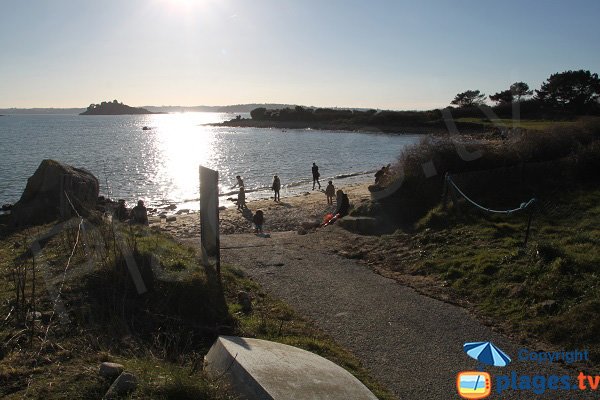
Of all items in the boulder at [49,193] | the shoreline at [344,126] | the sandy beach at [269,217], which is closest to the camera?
the boulder at [49,193]

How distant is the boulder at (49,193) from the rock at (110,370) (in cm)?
1118

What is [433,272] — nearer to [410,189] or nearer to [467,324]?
[467,324]

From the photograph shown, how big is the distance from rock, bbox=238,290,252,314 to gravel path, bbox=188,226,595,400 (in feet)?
2.90

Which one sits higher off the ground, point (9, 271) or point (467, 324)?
point (9, 271)

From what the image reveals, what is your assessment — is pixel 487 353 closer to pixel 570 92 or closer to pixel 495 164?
pixel 495 164

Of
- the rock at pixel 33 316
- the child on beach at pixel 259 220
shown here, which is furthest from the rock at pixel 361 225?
the rock at pixel 33 316

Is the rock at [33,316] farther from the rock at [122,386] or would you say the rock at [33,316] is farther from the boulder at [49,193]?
the boulder at [49,193]

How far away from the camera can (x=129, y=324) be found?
248 inches

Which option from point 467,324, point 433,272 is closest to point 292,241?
point 433,272

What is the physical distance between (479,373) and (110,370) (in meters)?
4.14

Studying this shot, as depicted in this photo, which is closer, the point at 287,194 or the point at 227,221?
the point at 227,221

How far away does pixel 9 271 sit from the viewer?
8148 mm

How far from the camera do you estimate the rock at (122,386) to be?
4.11 m

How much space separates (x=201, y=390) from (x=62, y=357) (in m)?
1.88
